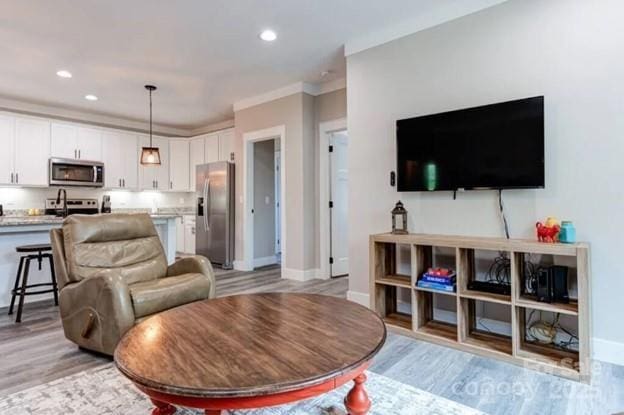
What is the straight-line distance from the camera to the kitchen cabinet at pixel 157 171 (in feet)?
22.5

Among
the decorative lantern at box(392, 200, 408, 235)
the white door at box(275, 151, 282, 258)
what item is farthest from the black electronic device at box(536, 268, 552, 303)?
the white door at box(275, 151, 282, 258)

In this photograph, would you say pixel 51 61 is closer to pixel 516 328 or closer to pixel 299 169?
pixel 299 169

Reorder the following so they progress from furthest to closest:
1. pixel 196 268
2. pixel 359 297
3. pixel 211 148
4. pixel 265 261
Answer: pixel 211 148 < pixel 265 261 < pixel 359 297 < pixel 196 268

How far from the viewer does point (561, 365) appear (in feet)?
7.23

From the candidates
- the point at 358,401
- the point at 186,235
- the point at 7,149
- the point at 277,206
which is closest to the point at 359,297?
the point at 358,401

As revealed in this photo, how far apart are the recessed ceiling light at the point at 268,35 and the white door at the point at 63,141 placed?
13.9ft

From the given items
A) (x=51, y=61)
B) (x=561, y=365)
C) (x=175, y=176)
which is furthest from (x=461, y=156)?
(x=175, y=176)

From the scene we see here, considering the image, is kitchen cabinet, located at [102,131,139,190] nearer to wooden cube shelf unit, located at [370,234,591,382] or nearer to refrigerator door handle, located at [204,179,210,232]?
refrigerator door handle, located at [204,179,210,232]

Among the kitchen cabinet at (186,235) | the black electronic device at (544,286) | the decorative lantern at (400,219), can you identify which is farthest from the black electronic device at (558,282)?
the kitchen cabinet at (186,235)

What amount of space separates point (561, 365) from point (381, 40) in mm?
2963

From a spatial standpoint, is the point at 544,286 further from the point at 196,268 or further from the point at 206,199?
the point at 206,199

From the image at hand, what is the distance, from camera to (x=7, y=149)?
528 cm

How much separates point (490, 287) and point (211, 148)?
547cm

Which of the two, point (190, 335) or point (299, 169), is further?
point (299, 169)
